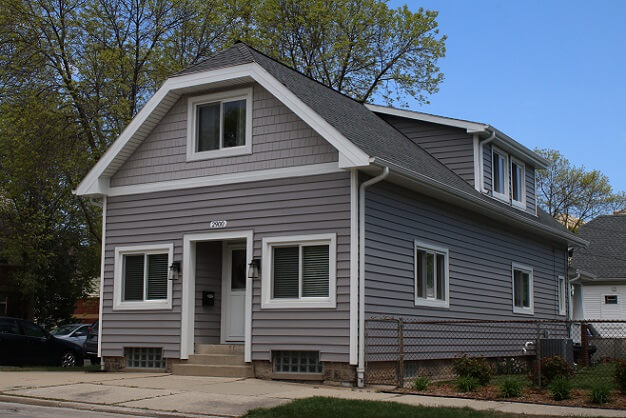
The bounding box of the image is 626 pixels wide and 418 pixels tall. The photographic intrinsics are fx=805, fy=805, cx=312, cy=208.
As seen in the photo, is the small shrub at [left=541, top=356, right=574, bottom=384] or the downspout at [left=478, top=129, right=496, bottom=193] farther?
the downspout at [left=478, top=129, right=496, bottom=193]

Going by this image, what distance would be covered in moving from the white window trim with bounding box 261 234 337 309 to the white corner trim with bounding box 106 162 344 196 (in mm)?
1229

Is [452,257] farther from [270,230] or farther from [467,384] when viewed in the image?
[467,384]

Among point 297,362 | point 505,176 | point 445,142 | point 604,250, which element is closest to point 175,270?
point 297,362

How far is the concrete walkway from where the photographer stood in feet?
37.2

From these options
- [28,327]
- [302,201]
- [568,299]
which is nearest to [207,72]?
[302,201]

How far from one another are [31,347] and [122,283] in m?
5.82

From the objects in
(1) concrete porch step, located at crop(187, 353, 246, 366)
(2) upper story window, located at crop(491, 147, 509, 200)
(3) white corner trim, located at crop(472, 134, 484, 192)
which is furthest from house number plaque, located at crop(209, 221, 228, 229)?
(2) upper story window, located at crop(491, 147, 509, 200)

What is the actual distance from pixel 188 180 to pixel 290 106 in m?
3.08

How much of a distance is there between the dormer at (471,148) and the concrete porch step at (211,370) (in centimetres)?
798

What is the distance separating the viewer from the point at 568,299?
2577 centimetres

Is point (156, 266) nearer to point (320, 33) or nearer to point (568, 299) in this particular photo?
point (568, 299)

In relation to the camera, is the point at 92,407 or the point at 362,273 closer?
the point at 92,407

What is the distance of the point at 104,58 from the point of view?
82.5 feet

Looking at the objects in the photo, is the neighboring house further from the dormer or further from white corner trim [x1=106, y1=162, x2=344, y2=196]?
white corner trim [x1=106, y1=162, x2=344, y2=196]
